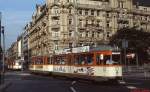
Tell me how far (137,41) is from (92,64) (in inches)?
2693

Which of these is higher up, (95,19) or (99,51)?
(95,19)

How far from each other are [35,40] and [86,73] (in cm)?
10291

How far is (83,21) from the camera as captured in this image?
116188 mm

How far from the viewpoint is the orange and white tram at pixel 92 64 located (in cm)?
3356

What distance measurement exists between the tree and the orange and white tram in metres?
58.0

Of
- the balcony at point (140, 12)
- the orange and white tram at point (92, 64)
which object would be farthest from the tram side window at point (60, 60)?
the balcony at point (140, 12)

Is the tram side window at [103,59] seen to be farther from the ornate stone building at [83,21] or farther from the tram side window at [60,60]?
the ornate stone building at [83,21]

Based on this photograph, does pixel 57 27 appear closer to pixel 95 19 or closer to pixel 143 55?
pixel 95 19

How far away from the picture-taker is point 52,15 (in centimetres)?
11300

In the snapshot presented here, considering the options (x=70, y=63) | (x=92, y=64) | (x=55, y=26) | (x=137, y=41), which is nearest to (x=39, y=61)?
(x=70, y=63)

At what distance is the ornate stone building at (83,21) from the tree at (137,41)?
8100 millimetres

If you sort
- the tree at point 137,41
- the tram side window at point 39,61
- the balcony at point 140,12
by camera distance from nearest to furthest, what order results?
the tram side window at point 39,61, the tree at point 137,41, the balcony at point 140,12

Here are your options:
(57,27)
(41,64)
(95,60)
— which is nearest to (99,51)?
(95,60)

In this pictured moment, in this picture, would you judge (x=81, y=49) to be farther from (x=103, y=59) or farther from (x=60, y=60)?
(x=60, y=60)
